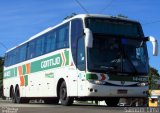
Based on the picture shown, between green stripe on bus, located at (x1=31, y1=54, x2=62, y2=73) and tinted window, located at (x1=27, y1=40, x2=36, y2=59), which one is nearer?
green stripe on bus, located at (x1=31, y1=54, x2=62, y2=73)

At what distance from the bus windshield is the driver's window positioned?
1.19 ft

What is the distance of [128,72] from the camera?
1794 centimetres

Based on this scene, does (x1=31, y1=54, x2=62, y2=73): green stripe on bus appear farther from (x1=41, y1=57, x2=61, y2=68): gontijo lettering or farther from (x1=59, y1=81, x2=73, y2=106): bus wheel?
(x1=59, y1=81, x2=73, y2=106): bus wheel

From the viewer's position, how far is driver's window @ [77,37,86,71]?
1769cm

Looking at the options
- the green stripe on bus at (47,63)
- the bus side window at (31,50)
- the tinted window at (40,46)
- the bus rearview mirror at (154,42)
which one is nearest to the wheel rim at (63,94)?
the green stripe on bus at (47,63)

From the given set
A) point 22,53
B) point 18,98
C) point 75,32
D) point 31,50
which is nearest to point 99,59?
point 75,32

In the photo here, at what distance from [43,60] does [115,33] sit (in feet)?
18.7

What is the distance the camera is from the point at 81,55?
17.9 m

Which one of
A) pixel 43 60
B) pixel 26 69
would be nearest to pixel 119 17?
pixel 43 60

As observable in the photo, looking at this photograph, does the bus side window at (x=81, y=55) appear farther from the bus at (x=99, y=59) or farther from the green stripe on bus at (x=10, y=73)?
the green stripe on bus at (x=10, y=73)

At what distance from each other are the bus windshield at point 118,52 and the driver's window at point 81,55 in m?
0.36

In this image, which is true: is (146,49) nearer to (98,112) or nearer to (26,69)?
(98,112)

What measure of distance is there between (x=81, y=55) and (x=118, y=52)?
4.83ft

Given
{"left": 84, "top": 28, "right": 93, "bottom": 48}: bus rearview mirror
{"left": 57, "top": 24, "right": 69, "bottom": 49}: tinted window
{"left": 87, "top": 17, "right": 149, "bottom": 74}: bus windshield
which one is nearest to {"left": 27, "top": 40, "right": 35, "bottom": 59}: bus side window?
{"left": 57, "top": 24, "right": 69, "bottom": 49}: tinted window
